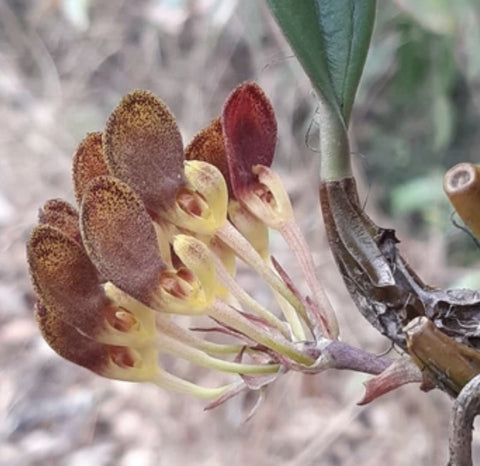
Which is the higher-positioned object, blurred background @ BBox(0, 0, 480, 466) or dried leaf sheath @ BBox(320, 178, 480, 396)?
dried leaf sheath @ BBox(320, 178, 480, 396)

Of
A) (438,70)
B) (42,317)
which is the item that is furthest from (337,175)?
(438,70)

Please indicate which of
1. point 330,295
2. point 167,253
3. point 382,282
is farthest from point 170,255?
point 330,295

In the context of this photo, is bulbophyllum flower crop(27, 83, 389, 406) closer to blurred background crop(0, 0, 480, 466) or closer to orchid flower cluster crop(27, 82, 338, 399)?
orchid flower cluster crop(27, 82, 338, 399)

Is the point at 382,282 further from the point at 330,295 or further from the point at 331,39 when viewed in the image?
the point at 330,295

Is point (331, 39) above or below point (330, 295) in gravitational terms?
above

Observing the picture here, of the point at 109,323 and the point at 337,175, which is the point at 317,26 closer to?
the point at 337,175

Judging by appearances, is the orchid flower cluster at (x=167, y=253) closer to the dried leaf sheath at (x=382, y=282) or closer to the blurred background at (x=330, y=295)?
the dried leaf sheath at (x=382, y=282)

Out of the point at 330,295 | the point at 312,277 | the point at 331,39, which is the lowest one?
the point at 330,295

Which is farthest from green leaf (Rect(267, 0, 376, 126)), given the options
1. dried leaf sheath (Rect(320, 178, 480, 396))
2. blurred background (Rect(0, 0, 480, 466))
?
blurred background (Rect(0, 0, 480, 466))
